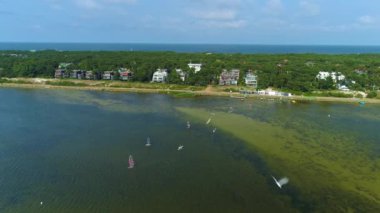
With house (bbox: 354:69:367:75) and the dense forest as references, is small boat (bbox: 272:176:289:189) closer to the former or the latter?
the dense forest

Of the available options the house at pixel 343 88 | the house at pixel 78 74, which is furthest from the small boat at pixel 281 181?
the house at pixel 78 74

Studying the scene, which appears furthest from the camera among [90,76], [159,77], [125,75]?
[90,76]

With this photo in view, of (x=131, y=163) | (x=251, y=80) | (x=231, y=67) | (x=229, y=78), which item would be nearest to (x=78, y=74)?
(x=229, y=78)

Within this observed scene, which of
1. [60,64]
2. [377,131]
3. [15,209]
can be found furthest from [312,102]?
[60,64]

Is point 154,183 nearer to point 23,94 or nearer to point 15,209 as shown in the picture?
point 15,209

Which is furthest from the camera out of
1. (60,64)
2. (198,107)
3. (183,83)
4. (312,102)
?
(60,64)

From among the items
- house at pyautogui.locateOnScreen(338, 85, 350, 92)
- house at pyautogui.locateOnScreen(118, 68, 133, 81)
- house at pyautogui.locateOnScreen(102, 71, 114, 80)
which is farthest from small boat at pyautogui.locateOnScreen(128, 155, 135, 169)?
house at pyautogui.locateOnScreen(102, 71, 114, 80)

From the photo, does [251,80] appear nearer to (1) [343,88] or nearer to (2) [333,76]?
(2) [333,76]
